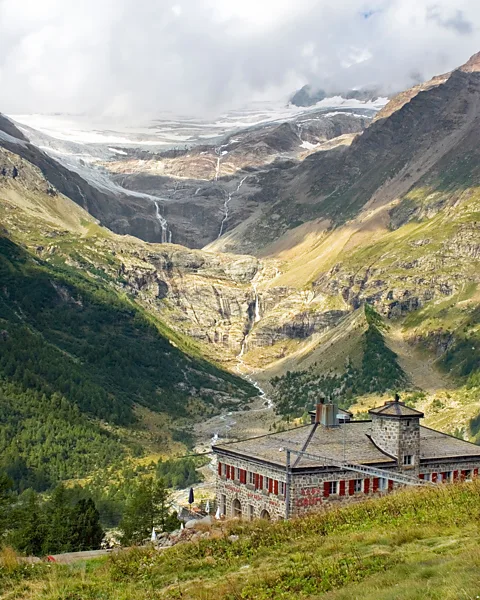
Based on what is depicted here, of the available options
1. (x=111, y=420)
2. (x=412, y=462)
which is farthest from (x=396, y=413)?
(x=111, y=420)

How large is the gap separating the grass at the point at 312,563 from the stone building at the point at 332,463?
13.9 meters

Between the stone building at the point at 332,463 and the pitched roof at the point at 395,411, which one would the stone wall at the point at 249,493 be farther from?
the pitched roof at the point at 395,411

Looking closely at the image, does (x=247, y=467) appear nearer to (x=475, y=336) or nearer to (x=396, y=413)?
(x=396, y=413)

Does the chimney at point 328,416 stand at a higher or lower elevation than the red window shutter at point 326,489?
higher

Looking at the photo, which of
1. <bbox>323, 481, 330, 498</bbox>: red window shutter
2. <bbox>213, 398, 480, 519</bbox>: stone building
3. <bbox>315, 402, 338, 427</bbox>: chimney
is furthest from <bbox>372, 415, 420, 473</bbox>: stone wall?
<bbox>323, 481, 330, 498</bbox>: red window shutter

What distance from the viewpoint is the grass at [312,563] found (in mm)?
22859

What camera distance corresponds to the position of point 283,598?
23531 millimetres

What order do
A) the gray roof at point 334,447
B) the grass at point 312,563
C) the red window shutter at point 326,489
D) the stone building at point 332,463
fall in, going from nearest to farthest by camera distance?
the grass at point 312,563 < the stone building at point 332,463 < the red window shutter at point 326,489 < the gray roof at point 334,447

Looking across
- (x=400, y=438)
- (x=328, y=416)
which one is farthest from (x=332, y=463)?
(x=328, y=416)

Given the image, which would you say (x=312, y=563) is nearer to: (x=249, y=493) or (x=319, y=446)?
(x=319, y=446)

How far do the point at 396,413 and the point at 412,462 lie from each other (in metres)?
4.07

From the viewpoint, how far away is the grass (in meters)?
22.9

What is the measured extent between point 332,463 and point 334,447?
3088mm

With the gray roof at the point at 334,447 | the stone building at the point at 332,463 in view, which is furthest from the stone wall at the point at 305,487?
the gray roof at the point at 334,447
